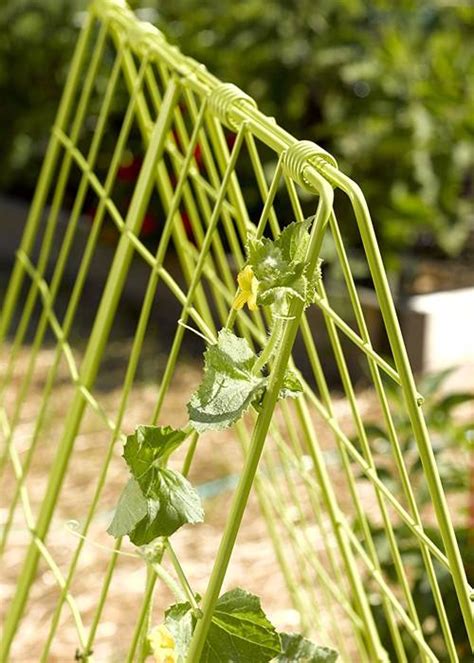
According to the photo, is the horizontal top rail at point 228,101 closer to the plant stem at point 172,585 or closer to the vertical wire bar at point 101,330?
the vertical wire bar at point 101,330

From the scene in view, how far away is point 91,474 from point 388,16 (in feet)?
6.93

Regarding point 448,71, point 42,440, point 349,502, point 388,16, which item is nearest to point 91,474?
point 42,440

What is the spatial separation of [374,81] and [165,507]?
3264mm

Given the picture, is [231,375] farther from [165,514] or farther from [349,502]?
[349,502]

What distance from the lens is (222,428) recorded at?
0.68 metres

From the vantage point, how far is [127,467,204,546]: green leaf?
0.76 m

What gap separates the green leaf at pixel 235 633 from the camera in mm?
Result: 740

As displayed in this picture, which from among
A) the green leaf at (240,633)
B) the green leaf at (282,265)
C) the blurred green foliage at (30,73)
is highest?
the blurred green foliage at (30,73)

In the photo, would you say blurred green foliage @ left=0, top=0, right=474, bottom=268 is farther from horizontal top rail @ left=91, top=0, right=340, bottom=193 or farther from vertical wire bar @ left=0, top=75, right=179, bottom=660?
vertical wire bar @ left=0, top=75, right=179, bottom=660

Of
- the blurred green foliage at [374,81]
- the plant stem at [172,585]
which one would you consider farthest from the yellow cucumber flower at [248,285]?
the blurred green foliage at [374,81]

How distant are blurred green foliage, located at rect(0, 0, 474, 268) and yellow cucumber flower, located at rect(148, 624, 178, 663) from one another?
9.89 feet

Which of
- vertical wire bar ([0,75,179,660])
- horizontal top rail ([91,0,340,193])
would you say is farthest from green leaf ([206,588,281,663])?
vertical wire bar ([0,75,179,660])

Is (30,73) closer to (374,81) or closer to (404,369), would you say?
(374,81)

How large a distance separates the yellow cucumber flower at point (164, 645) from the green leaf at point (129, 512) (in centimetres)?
7
